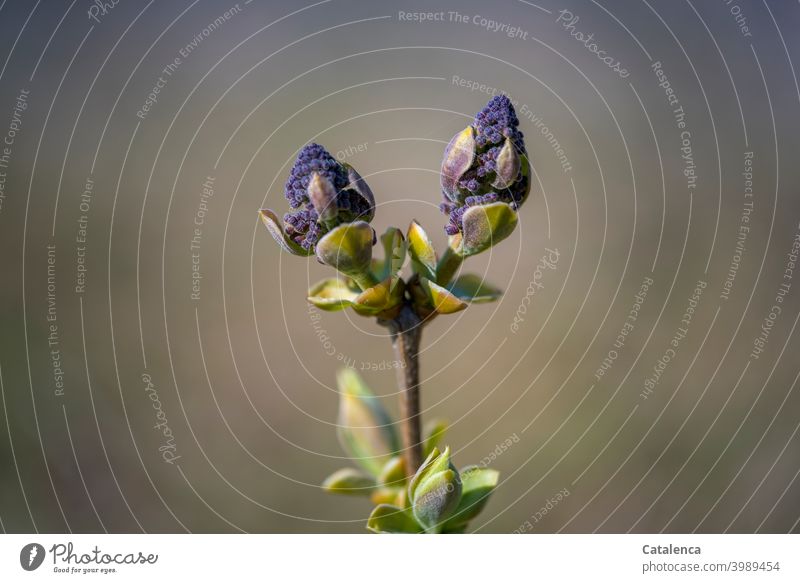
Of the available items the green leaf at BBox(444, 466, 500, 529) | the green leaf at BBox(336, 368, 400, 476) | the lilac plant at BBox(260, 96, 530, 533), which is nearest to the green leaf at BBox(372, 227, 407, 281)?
the lilac plant at BBox(260, 96, 530, 533)

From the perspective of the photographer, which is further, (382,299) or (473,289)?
(473,289)

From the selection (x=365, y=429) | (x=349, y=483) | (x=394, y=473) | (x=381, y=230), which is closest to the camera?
(x=394, y=473)

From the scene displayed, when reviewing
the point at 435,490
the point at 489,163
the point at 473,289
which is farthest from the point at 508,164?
the point at 435,490

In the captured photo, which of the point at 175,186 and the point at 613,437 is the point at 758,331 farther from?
the point at 175,186

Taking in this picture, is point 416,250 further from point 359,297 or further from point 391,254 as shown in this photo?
point 359,297

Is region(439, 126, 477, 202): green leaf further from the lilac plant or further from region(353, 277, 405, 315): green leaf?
region(353, 277, 405, 315): green leaf

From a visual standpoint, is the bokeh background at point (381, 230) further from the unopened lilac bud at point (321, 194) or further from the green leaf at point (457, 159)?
the unopened lilac bud at point (321, 194)

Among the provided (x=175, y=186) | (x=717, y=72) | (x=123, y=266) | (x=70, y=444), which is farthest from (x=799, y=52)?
(x=70, y=444)
